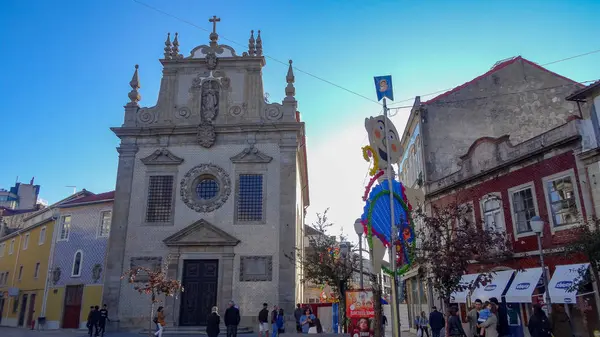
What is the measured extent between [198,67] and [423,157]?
13.9m

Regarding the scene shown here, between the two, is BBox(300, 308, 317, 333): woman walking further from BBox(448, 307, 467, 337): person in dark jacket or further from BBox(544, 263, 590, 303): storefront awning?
BBox(544, 263, 590, 303): storefront awning

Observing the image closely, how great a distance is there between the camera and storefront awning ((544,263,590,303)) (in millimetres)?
14188

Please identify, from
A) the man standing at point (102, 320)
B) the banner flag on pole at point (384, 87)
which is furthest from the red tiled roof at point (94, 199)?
the banner flag on pole at point (384, 87)

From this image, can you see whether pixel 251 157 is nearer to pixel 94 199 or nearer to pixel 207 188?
pixel 207 188

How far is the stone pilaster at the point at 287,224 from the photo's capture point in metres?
21.9

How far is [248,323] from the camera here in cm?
2175

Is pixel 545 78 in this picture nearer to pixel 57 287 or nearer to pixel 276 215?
pixel 276 215

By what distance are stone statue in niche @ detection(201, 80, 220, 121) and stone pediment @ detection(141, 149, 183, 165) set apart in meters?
2.72

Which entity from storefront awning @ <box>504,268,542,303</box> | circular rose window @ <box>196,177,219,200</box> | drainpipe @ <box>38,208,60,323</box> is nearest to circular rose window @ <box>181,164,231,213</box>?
circular rose window @ <box>196,177,219,200</box>

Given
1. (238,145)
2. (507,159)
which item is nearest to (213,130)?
(238,145)

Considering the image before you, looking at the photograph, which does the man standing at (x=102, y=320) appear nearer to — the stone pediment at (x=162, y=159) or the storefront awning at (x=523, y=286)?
the stone pediment at (x=162, y=159)

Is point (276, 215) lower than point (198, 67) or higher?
lower

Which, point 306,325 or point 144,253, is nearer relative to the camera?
point 306,325

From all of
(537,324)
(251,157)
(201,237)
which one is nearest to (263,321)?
(201,237)
